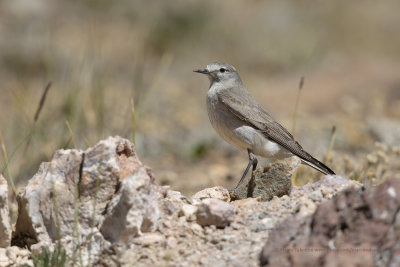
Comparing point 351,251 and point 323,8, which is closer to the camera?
point 351,251

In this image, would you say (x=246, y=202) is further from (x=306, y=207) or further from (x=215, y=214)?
(x=306, y=207)

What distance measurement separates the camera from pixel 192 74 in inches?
552

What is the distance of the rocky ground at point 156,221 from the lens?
3.05 meters

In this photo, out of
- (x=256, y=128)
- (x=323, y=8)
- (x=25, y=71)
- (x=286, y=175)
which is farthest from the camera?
(x=323, y=8)

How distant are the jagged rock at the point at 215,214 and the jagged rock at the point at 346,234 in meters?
0.35

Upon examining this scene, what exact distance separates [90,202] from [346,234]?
1487 millimetres

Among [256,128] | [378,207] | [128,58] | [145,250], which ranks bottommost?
[145,250]

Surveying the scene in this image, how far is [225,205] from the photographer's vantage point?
3.53m

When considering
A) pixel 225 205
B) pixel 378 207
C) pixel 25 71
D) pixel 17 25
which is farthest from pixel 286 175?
pixel 17 25

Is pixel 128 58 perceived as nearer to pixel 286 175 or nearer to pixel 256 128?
pixel 256 128

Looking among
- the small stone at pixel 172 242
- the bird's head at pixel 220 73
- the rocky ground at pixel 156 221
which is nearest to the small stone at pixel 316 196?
the rocky ground at pixel 156 221

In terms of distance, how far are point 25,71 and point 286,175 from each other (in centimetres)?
1047

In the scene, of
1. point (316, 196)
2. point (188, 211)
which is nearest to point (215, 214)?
point (188, 211)

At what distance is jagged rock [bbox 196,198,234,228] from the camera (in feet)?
11.4
